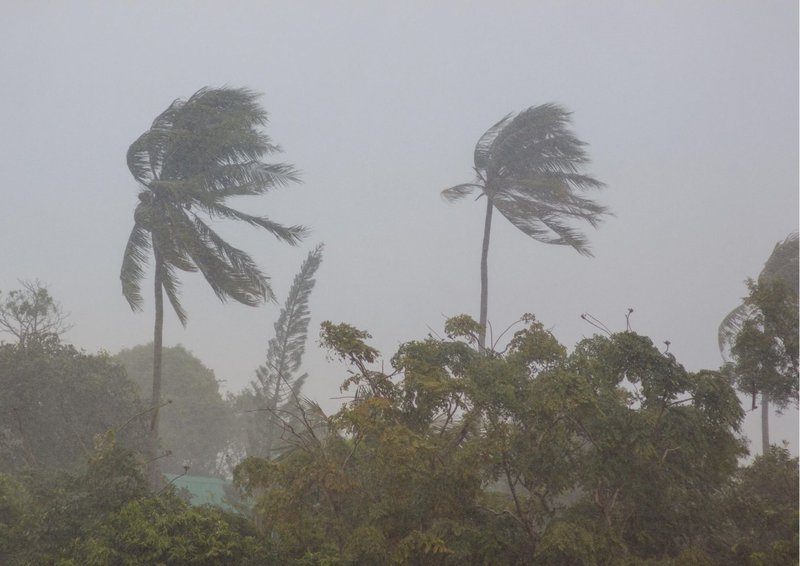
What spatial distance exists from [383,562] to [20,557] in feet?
13.4

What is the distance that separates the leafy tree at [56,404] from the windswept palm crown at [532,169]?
11550mm

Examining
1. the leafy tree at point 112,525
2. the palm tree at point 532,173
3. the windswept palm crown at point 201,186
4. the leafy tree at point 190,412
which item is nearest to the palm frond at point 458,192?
the palm tree at point 532,173

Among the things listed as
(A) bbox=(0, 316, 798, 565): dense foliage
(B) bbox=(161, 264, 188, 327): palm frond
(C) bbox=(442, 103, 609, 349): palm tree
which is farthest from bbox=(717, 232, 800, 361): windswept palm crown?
(B) bbox=(161, 264, 188, 327): palm frond

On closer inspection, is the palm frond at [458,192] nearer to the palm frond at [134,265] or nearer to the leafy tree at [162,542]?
the palm frond at [134,265]

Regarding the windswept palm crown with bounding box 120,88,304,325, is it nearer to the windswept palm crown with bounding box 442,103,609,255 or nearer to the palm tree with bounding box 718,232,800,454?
the windswept palm crown with bounding box 442,103,609,255

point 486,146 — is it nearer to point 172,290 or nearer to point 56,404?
point 172,290

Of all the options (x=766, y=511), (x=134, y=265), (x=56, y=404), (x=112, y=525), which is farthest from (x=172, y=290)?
(x=766, y=511)

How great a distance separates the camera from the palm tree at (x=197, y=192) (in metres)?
16.5

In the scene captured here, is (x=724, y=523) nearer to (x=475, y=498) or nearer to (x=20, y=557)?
(x=475, y=498)

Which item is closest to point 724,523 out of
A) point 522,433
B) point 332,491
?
point 522,433

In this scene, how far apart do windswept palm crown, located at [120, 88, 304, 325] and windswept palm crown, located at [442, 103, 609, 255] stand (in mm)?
5651

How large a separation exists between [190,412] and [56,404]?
74.2 ft

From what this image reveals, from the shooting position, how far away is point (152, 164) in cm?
1823

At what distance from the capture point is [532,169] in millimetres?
19828
